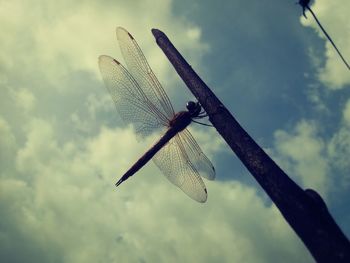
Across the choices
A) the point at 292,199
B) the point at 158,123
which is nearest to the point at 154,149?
the point at 158,123

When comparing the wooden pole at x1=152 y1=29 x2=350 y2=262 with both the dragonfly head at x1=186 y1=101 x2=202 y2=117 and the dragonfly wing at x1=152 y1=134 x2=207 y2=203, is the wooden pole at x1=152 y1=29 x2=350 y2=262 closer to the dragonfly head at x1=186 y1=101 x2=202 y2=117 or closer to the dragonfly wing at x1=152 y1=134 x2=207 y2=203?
the dragonfly head at x1=186 y1=101 x2=202 y2=117

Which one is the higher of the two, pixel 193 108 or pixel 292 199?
pixel 193 108

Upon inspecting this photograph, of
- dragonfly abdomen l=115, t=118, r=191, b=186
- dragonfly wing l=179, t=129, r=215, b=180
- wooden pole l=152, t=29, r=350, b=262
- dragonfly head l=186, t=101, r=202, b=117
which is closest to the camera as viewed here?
wooden pole l=152, t=29, r=350, b=262

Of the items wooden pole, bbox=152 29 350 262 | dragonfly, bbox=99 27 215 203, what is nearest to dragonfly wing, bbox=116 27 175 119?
dragonfly, bbox=99 27 215 203

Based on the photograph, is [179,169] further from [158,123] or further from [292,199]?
[292,199]

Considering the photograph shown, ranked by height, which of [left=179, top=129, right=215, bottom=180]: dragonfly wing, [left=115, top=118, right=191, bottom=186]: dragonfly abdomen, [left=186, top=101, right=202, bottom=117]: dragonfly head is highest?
[left=179, top=129, right=215, bottom=180]: dragonfly wing

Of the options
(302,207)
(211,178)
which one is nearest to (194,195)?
(211,178)

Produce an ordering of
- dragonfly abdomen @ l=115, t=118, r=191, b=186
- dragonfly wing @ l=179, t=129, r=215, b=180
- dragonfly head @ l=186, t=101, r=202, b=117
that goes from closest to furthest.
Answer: dragonfly head @ l=186, t=101, r=202, b=117 → dragonfly abdomen @ l=115, t=118, r=191, b=186 → dragonfly wing @ l=179, t=129, r=215, b=180
